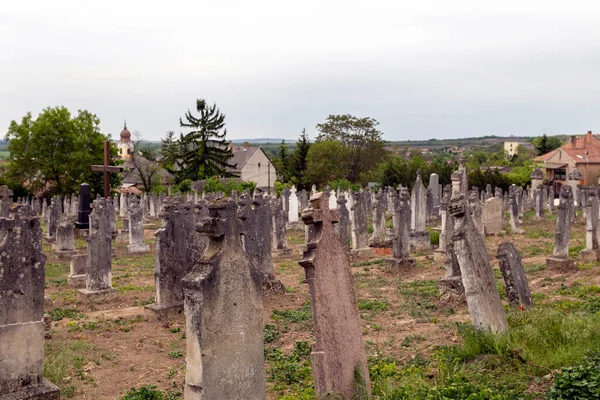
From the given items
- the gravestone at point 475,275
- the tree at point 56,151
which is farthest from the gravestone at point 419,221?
the tree at point 56,151

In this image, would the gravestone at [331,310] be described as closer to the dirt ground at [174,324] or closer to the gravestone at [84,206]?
the dirt ground at [174,324]

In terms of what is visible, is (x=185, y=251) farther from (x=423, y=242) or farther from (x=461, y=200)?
(x=423, y=242)

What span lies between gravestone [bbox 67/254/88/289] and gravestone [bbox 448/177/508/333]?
10154 millimetres

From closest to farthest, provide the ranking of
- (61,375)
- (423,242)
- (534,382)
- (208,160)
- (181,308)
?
1. (534,382)
2. (61,375)
3. (181,308)
4. (423,242)
5. (208,160)

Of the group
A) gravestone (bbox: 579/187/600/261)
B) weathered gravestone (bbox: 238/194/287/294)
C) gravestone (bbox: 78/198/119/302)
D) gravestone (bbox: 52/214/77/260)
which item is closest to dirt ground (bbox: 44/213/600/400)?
gravestone (bbox: 78/198/119/302)

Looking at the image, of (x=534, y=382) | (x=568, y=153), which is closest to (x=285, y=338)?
(x=534, y=382)

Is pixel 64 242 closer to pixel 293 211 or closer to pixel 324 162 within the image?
pixel 293 211

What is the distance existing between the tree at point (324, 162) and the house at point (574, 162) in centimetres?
2151

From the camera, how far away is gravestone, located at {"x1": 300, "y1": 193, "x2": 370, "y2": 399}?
5.75 metres

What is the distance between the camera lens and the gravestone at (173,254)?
438 inches

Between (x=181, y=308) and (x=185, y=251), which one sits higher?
(x=185, y=251)

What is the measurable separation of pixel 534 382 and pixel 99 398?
201 inches

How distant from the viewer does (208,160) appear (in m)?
58.1

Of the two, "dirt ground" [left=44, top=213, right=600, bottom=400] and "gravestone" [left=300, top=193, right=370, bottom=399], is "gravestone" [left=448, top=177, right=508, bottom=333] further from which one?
"gravestone" [left=300, top=193, right=370, bottom=399]
